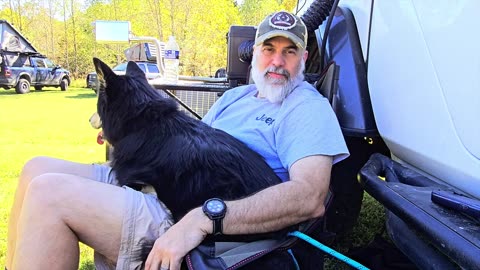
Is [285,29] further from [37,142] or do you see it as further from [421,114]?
[37,142]

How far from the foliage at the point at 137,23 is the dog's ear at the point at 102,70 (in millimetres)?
13367

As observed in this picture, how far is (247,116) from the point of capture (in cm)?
219

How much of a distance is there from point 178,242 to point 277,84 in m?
1.02

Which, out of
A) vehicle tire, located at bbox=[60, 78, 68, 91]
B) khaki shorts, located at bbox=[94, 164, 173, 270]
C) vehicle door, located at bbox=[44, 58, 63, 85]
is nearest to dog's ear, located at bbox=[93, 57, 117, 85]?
khaki shorts, located at bbox=[94, 164, 173, 270]

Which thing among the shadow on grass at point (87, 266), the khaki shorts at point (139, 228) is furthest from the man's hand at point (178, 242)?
the shadow on grass at point (87, 266)

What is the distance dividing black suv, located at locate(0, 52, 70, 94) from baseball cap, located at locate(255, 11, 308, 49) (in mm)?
20806

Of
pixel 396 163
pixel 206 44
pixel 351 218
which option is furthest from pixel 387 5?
pixel 206 44

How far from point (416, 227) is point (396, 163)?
1.79 feet

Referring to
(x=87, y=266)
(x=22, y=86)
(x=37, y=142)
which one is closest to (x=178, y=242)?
(x=87, y=266)

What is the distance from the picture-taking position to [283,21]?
2104 millimetres

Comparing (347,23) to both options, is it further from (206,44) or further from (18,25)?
(18,25)

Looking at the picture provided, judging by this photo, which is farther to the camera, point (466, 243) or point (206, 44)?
point (206, 44)

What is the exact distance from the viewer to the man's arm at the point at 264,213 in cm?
142

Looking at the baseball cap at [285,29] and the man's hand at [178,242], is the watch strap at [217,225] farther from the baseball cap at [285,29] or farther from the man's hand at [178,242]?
the baseball cap at [285,29]
